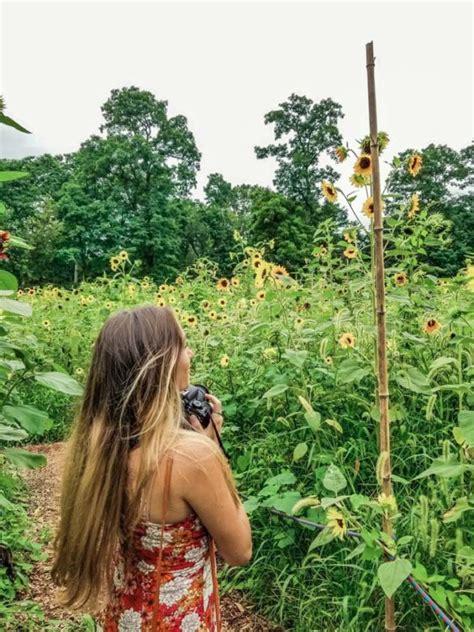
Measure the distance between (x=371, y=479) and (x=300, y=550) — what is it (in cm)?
38

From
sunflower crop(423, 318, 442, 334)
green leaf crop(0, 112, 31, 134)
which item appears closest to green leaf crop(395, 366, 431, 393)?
sunflower crop(423, 318, 442, 334)

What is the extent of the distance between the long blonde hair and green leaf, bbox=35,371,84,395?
0.15 metres

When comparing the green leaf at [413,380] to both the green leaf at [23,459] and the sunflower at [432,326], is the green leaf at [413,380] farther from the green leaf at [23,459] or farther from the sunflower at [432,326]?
the green leaf at [23,459]

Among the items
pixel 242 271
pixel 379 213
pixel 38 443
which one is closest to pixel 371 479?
pixel 379 213

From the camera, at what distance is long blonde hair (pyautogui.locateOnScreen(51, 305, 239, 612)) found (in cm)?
119

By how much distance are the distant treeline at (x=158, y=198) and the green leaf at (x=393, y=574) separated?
20.5 meters

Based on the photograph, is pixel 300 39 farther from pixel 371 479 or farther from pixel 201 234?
pixel 201 234

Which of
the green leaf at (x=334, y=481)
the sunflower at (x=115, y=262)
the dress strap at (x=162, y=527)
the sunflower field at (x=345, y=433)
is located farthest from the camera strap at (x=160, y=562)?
the sunflower at (x=115, y=262)

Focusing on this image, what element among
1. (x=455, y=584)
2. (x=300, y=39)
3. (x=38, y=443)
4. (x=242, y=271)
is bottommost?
(x=38, y=443)

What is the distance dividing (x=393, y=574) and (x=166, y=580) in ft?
1.59

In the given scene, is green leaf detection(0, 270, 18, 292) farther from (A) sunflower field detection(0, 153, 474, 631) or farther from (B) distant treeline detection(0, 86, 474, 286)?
(B) distant treeline detection(0, 86, 474, 286)

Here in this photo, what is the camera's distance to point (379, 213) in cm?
123

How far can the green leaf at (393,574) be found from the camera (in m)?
1.18

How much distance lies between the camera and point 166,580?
1.26 m
